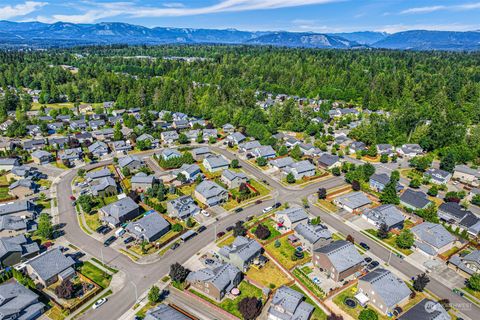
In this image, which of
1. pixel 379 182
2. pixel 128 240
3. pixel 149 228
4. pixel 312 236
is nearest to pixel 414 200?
pixel 379 182

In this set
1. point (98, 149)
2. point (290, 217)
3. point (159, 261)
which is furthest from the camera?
point (98, 149)

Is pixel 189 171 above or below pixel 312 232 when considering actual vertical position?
above

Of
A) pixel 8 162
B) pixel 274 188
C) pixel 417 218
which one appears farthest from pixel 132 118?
pixel 417 218

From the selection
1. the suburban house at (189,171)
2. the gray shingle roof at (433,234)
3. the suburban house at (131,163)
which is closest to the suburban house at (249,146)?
the suburban house at (189,171)

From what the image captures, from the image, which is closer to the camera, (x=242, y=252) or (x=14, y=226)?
(x=242, y=252)

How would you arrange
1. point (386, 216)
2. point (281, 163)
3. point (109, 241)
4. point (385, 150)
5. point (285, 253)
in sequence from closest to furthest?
1. point (285, 253)
2. point (109, 241)
3. point (386, 216)
4. point (281, 163)
5. point (385, 150)

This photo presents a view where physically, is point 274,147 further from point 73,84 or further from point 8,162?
point 73,84

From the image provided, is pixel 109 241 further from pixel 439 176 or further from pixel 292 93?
pixel 292 93
